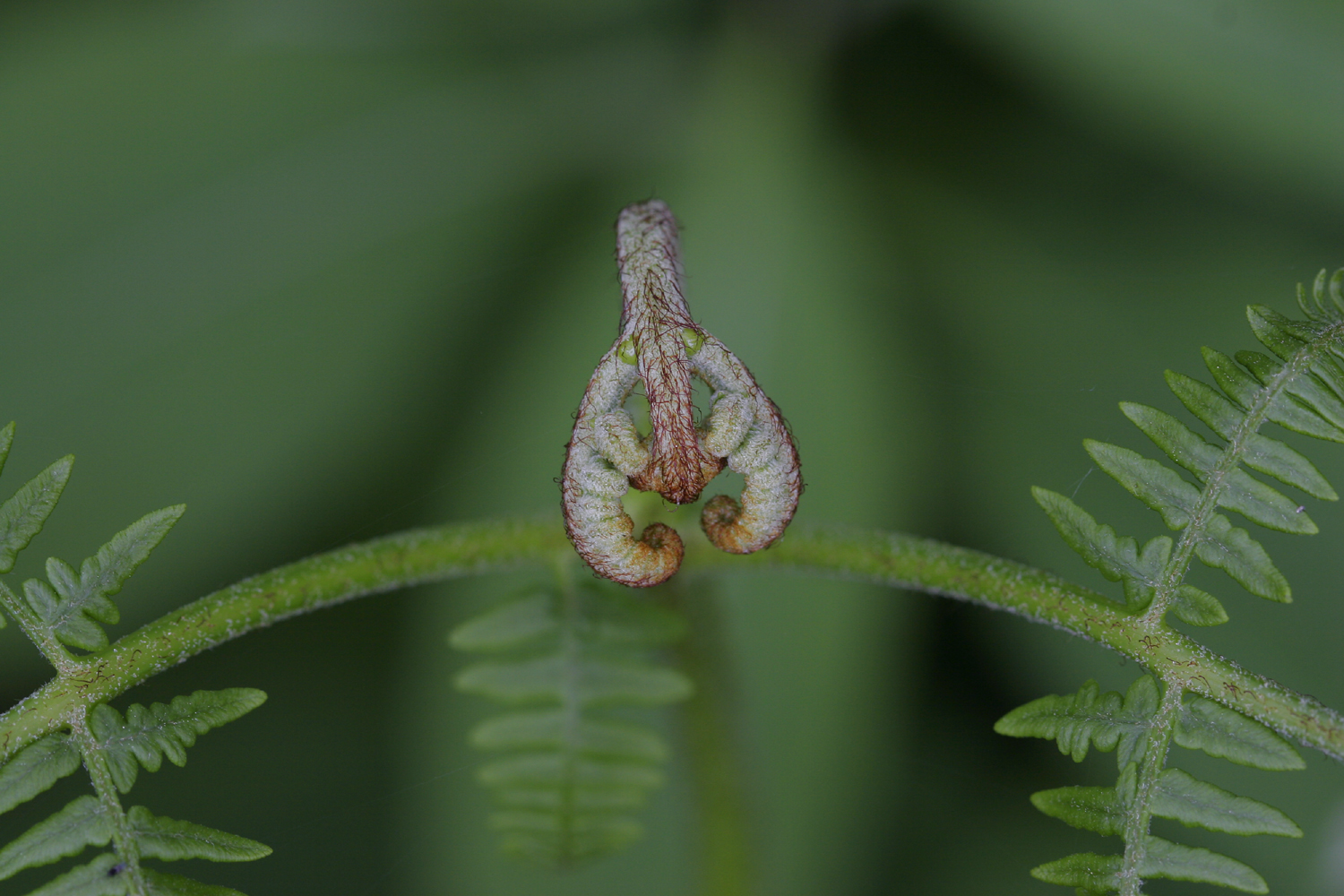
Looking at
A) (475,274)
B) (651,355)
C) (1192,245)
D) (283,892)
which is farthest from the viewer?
(475,274)

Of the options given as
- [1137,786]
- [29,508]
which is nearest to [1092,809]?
[1137,786]

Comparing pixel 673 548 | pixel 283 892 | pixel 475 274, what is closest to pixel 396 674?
pixel 283 892

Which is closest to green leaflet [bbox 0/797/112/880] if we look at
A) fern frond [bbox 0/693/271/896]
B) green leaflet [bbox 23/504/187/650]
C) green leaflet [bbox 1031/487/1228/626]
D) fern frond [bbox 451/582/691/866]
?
fern frond [bbox 0/693/271/896]

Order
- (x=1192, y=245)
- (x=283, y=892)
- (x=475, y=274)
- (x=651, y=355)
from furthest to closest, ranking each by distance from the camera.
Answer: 1. (x=475, y=274)
2. (x=1192, y=245)
3. (x=283, y=892)
4. (x=651, y=355)

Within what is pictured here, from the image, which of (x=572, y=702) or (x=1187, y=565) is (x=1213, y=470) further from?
(x=572, y=702)

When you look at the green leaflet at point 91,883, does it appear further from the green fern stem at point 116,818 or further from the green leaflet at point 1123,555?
the green leaflet at point 1123,555

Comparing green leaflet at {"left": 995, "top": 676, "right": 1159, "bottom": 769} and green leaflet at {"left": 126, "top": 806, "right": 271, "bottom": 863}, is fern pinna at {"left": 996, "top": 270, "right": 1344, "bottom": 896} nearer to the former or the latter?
green leaflet at {"left": 995, "top": 676, "right": 1159, "bottom": 769}

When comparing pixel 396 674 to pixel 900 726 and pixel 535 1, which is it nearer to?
pixel 900 726
